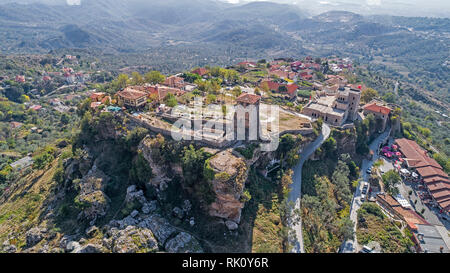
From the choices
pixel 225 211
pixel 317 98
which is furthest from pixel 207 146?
pixel 317 98

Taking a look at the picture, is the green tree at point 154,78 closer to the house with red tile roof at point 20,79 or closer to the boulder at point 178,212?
the boulder at point 178,212

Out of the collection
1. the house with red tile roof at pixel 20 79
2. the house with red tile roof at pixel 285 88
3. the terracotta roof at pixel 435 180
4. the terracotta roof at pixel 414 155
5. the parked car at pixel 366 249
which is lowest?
the parked car at pixel 366 249

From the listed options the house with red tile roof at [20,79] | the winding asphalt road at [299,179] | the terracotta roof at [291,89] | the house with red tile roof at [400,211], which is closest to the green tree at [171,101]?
the winding asphalt road at [299,179]

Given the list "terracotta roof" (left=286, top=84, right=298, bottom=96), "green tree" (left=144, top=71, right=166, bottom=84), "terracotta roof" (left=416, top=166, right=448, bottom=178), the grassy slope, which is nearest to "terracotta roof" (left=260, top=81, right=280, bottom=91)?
"terracotta roof" (left=286, top=84, right=298, bottom=96)

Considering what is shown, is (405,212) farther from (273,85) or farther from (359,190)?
(273,85)

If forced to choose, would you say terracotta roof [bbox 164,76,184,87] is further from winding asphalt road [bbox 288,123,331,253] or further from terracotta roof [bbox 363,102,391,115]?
terracotta roof [bbox 363,102,391,115]
